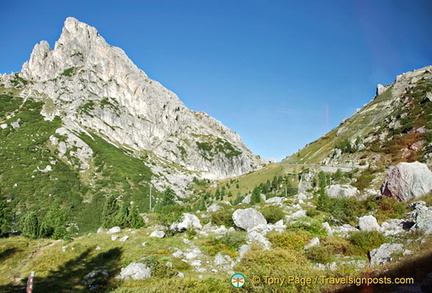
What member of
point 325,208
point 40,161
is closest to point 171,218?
point 325,208

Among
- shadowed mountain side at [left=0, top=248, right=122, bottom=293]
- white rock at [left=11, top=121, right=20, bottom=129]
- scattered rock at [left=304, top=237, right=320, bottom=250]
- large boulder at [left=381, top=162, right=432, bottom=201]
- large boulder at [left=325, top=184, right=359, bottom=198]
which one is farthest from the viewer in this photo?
white rock at [left=11, top=121, right=20, bottom=129]

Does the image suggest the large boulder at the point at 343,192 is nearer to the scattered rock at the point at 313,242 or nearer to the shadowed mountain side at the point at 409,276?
the scattered rock at the point at 313,242

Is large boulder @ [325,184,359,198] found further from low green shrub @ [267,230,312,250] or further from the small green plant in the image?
the small green plant

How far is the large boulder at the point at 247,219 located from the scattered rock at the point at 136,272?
16.2 meters

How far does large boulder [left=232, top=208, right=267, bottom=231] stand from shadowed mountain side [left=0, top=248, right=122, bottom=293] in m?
14.4

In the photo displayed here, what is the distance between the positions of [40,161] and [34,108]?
63331mm

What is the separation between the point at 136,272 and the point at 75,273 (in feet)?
18.1

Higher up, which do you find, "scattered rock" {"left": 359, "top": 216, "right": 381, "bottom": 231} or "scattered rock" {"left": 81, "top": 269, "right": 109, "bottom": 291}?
"scattered rock" {"left": 359, "top": 216, "right": 381, "bottom": 231}

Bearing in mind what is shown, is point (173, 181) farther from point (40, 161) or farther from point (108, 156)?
point (40, 161)

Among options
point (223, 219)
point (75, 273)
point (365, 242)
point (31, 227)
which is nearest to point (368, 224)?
point (365, 242)

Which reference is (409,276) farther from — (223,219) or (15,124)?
(15,124)

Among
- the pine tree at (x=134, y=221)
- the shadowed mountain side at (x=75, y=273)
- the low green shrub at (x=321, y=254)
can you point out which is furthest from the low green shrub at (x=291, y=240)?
the pine tree at (x=134, y=221)

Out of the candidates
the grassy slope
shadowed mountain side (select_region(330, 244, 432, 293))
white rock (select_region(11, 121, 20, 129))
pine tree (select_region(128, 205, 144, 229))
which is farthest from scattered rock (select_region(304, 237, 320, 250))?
white rock (select_region(11, 121, 20, 129))

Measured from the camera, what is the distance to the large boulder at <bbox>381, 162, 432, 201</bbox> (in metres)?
28.1
